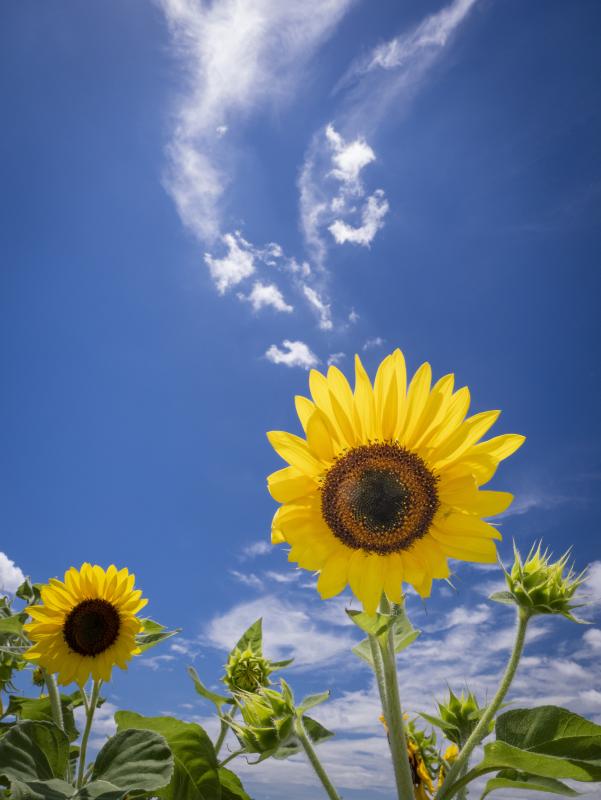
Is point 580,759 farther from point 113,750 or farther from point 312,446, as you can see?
point 113,750

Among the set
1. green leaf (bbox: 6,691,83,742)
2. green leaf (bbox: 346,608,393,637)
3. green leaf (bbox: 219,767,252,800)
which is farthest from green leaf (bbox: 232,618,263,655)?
green leaf (bbox: 346,608,393,637)

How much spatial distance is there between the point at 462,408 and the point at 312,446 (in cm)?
57

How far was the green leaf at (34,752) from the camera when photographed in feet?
8.12

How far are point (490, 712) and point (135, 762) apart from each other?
1.34 m

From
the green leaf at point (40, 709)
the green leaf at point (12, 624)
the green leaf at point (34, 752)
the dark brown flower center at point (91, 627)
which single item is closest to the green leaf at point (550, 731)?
the green leaf at point (34, 752)

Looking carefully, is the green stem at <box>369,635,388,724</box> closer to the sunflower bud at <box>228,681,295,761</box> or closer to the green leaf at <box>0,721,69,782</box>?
the sunflower bud at <box>228,681,295,761</box>

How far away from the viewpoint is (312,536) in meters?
2.46

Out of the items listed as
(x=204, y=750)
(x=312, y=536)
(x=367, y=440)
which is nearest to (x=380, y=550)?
(x=312, y=536)

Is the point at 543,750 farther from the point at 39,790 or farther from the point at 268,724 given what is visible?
the point at 39,790

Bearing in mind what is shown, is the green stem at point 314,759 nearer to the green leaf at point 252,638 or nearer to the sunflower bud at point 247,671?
the sunflower bud at point 247,671

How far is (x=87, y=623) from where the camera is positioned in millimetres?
4312

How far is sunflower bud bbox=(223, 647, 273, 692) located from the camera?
321cm

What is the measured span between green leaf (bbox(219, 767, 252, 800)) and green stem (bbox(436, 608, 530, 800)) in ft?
4.00

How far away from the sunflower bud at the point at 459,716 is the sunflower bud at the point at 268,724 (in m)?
0.76
